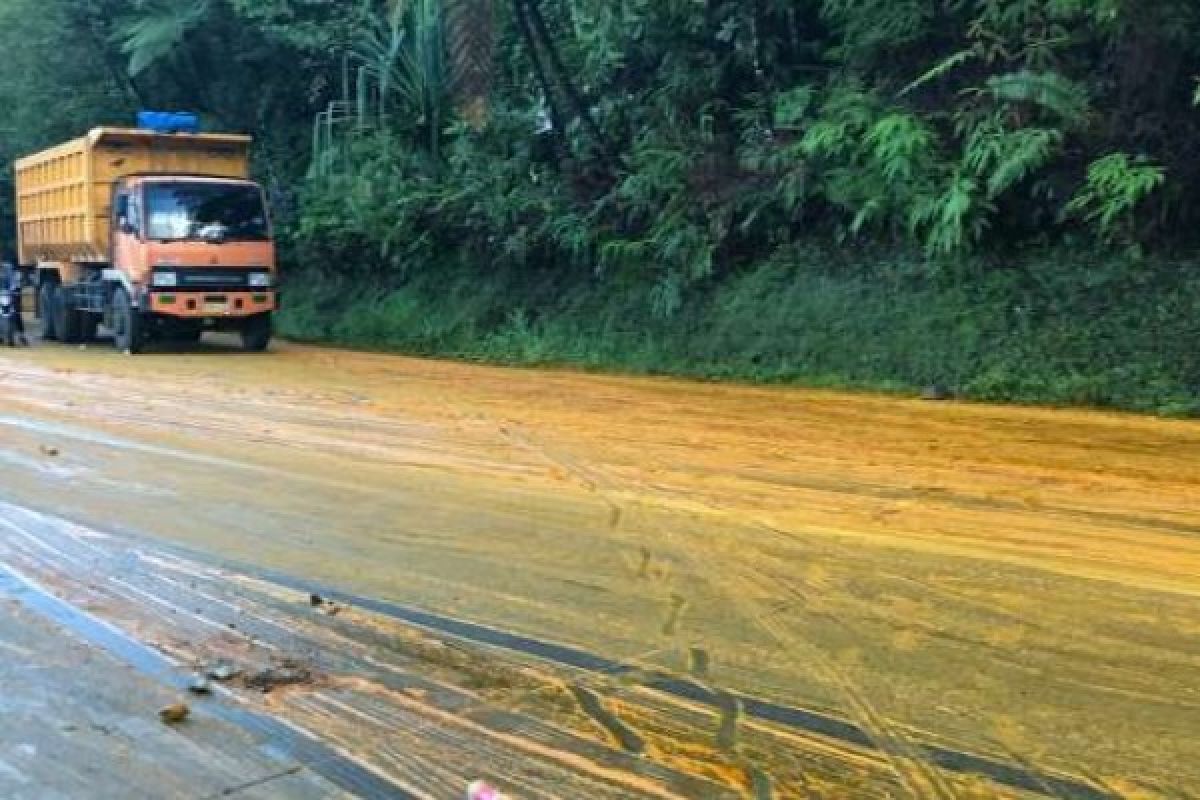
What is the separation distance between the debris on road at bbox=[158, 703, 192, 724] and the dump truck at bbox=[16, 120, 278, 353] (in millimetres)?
14439

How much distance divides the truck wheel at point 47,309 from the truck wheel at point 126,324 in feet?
10.6

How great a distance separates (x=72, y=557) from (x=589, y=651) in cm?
279

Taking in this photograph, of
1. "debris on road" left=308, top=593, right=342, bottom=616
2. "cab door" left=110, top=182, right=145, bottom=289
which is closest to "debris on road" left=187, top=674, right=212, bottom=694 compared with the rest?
"debris on road" left=308, top=593, right=342, bottom=616

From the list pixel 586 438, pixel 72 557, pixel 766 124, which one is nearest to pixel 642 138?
pixel 766 124

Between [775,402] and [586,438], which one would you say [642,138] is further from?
[586,438]

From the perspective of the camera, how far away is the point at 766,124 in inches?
605

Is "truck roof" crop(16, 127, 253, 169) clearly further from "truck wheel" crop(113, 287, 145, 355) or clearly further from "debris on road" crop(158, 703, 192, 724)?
"debris on road" crop(158, 703, 192, 724)

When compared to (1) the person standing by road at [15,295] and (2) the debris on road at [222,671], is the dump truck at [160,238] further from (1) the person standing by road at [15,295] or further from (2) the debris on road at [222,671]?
(2) the debris on road at [222,671]

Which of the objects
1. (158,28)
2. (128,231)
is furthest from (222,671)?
(158,28)

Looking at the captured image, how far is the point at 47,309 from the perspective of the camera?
2166 cm

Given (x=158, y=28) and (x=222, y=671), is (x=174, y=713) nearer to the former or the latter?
(x=222, y=671)

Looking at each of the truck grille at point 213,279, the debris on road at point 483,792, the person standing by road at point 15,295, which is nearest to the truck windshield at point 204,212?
the truck grille at point 213,279

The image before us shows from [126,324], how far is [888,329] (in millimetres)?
11316

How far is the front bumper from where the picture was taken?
56.7 feet
